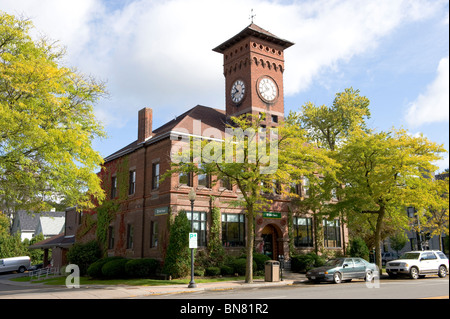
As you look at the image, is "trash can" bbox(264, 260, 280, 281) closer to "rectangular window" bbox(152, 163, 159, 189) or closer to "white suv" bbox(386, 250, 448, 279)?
"white suv" bbox(386, 250, 448, 279)

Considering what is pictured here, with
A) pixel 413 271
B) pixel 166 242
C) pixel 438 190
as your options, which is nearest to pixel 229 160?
pixel 166 242

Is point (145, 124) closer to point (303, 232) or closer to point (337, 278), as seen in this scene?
point (303, 232)

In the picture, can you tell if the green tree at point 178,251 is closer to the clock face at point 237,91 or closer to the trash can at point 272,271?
the trash can at point 272,271

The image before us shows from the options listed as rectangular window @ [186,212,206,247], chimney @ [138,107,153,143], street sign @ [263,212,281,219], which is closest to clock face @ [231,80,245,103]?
chimney @ [138,107,153,143]

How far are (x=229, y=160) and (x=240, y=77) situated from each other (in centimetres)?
1556

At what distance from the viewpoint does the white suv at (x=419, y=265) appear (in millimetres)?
24266

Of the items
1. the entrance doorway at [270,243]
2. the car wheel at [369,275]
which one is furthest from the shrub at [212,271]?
the car wheel at [369,275]

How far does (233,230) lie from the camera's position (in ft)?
96.4

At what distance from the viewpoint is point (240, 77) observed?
3528cm

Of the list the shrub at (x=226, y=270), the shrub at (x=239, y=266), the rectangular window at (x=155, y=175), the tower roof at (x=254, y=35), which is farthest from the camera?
the tower roof at (x=254, y=35)

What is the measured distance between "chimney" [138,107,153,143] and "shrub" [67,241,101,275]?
10.4m

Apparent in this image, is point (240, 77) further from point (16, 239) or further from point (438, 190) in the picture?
point (16, 239)

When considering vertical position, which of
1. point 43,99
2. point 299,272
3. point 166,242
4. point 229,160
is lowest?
point 299,272

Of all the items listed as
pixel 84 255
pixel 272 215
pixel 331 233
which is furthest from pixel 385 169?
pixel 84 255
